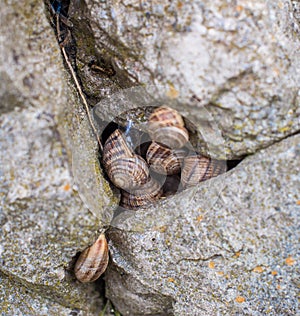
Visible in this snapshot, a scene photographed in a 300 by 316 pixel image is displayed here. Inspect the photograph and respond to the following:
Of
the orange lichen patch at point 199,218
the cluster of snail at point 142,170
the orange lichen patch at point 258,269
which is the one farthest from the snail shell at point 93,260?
the orange lichen patch at point 258,269

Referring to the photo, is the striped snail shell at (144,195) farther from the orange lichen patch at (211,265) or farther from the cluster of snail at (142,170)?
the orange lichen patch at (211,265)

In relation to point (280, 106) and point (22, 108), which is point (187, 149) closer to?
point (280, 106)

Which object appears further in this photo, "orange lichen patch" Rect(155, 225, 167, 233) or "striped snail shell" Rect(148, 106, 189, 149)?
"orange lichen patch" Rect(155, 225, 167, 233)

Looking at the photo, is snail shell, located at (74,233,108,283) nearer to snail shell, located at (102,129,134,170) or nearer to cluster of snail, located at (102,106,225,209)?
cluster of snail, located at (102,106,225,209)

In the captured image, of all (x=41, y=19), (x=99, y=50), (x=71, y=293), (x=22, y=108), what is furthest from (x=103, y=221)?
(x=41, y=19)

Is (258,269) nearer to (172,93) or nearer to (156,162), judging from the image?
(156,162)

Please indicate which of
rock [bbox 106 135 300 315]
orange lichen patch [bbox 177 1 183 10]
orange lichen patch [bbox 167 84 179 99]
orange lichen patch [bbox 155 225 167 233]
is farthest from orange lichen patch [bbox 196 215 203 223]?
orange lichen patch [bbox 177 1 183 10]

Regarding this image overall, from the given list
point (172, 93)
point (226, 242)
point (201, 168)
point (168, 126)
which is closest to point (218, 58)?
point (172, 93)
